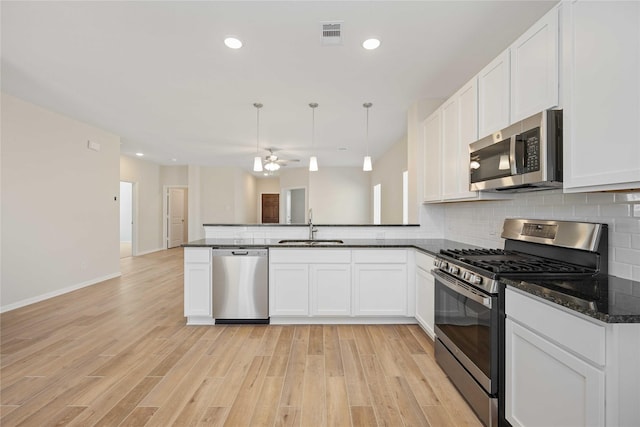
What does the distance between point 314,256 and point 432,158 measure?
1.70 metres

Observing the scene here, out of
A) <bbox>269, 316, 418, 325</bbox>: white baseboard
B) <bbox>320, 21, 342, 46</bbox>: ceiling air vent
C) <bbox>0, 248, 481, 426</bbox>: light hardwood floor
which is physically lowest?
<bbox>0, 248, 481, 426</bbox>: light hardwood floor

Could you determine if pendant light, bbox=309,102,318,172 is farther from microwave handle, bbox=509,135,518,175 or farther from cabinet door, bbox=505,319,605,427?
cabinet door, bbox=505,319,605,427

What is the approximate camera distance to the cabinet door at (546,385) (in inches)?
42.3

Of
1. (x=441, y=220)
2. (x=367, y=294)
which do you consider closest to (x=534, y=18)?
(x=441, y=220)

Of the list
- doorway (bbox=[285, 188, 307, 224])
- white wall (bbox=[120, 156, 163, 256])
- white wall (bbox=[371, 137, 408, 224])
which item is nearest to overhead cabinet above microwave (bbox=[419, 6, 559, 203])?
white wall (bbox=[371, 137, 408, 224])

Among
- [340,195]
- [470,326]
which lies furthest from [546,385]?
[340,195]

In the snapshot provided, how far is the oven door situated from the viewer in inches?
62.7

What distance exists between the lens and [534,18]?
218 cm

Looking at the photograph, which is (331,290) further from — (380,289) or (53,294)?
(53,294)

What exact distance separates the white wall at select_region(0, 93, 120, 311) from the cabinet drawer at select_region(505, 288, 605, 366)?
5174 mm

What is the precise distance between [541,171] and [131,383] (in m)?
2.98

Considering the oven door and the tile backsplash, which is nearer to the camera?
the tile backsplash

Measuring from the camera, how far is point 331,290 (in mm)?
3150

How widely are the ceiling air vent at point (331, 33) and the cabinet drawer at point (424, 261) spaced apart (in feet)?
6.44
